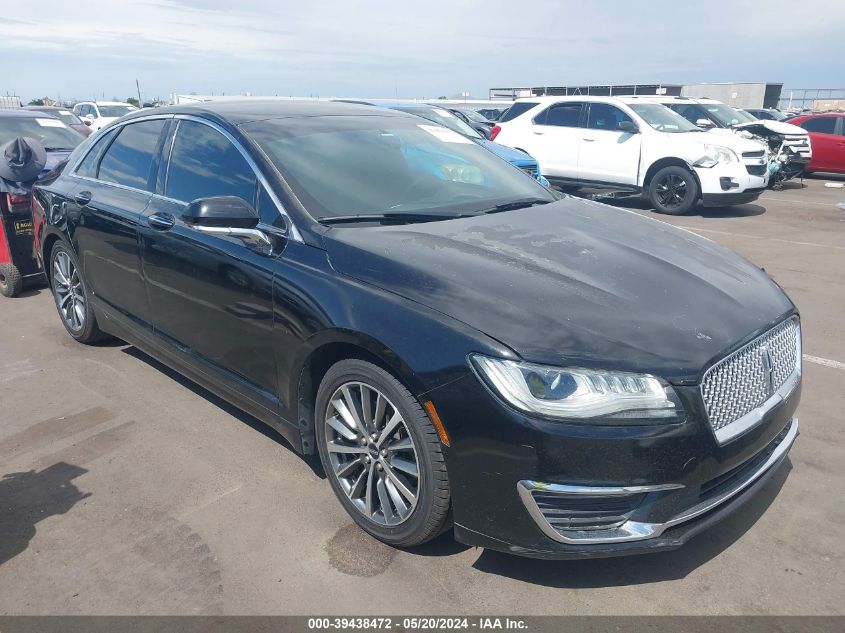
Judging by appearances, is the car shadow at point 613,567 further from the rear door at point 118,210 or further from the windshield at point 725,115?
the windshield at point 725,115

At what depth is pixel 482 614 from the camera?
250 centimetres

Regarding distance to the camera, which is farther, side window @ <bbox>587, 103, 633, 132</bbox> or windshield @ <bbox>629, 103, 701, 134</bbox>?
side window @ <bbox>587, 103, 633, 132</bbox>

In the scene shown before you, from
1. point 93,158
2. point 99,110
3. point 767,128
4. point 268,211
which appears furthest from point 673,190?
point 99,110

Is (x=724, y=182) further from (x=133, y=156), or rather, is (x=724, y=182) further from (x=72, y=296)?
(x=72, y=296)

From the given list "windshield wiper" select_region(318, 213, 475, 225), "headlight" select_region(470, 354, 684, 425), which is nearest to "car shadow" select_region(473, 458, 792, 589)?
"headlight" select_region(470, 354, 684, 425)

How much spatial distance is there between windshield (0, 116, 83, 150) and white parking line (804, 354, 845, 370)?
7902 mm

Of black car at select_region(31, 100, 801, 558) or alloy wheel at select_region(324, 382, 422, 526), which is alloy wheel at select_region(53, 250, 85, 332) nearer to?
black car at select_region(31, 100, 801, 558)

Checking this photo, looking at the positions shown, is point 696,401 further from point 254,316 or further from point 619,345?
point 254,316

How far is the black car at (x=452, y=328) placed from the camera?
232cm

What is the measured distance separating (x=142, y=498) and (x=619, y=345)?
7.56ft

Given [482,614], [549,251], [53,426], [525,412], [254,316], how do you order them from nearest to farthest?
[525,412] < [482,614] < [549,251] < [254,316] < [53,426]

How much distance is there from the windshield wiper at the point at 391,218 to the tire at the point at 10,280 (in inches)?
191

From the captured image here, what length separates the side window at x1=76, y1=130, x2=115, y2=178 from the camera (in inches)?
188

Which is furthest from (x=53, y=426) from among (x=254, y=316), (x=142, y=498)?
(x=254, y=316)
